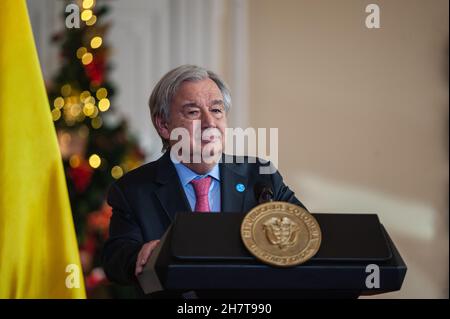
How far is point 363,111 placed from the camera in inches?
173

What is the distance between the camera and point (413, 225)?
4.54m

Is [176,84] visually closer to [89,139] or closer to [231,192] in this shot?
[231,192]

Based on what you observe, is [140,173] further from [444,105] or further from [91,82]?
[444,105]

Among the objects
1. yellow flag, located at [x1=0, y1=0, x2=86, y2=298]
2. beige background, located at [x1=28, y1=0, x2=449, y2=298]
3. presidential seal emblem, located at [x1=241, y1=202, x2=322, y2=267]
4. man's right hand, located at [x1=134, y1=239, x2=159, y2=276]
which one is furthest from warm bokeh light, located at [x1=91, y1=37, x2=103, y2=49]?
presidential seal emblem, located at [x1=241, y1=202, x2=322, y2=267]

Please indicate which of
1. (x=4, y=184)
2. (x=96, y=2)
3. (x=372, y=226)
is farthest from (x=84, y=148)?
(x=372, y=226)

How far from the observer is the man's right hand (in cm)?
192

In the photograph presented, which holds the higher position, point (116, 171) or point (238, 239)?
point (238, 239)

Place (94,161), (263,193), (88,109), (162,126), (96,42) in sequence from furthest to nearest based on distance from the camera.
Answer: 1. (96,42)
2. (88,109)
3. (94,161)
4. (162,126)
5. (263,193)

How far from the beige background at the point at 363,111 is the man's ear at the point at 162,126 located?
6.36 feet

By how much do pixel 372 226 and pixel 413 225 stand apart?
2.75 m

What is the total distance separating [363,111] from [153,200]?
2445 mm

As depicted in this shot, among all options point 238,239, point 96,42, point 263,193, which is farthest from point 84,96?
point 238,239

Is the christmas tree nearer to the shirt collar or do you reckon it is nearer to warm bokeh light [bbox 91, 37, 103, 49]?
warm bokeh light [bbox 91, 37, 103, 49]

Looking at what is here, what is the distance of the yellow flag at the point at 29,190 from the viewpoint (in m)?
2.48
